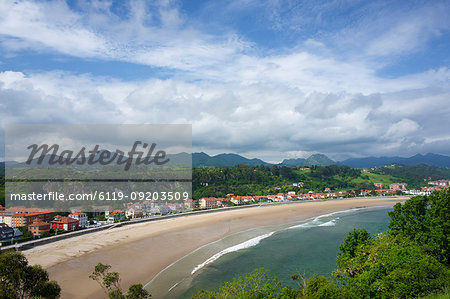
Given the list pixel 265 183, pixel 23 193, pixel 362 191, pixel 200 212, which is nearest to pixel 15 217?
pixel 23 193

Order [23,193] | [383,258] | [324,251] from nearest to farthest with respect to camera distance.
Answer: [383,258] < [324,251] < [23,193]

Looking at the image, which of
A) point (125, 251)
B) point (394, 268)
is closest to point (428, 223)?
point (394, 268)

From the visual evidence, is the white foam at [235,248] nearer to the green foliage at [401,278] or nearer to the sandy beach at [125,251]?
the sandy beach at [125,251]

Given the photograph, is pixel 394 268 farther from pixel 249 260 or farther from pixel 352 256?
pixel 249 260

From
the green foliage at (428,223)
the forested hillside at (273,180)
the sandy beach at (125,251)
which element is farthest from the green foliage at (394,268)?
the forested hillside at (273,180)

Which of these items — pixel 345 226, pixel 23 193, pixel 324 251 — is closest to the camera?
pixel 324 251

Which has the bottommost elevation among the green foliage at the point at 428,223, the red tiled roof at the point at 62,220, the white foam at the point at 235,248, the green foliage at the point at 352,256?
the white foam at the point at 235,248

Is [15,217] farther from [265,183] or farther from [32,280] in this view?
[265,183]

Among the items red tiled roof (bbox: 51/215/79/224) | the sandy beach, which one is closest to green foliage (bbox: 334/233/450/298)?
the sandy beach
